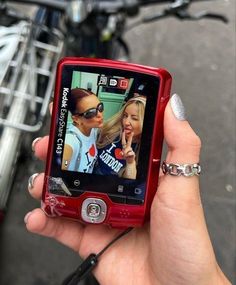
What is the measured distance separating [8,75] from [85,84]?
0.34 m

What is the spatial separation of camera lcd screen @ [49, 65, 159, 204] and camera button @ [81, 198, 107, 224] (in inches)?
0.7

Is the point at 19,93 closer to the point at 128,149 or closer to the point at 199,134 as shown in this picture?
the point at 128,149

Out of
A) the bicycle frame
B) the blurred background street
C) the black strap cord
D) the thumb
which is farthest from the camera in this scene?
the blurred background street

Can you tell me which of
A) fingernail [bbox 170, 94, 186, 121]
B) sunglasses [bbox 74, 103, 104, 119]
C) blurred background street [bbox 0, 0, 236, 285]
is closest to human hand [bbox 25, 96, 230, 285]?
fingernail [bbox 170, 94, 186, 121]

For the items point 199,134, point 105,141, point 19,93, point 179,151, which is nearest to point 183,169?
point 179,151

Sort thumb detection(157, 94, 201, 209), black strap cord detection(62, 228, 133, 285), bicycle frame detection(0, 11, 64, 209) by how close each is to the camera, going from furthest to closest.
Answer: bicycle frame detection(0, 11, 64, 209)
black strap cord detection(62, 228, 133, 285)
thumb detection(157, 94, 201, 209)

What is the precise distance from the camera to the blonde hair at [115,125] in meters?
0.76

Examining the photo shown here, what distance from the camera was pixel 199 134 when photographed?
147 cm

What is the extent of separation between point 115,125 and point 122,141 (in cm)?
3

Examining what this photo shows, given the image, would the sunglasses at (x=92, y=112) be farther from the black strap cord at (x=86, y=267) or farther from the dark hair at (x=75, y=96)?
the black strap cord at (x=86, y=267)

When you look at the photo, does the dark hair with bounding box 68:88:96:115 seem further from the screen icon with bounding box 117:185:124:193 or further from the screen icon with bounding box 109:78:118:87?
the screen icon with bounding box 117:185:124:193

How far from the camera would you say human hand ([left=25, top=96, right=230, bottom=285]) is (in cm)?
74

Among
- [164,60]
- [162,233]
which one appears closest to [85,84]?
[162,233]

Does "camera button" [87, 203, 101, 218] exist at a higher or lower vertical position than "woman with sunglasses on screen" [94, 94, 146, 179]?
lower
